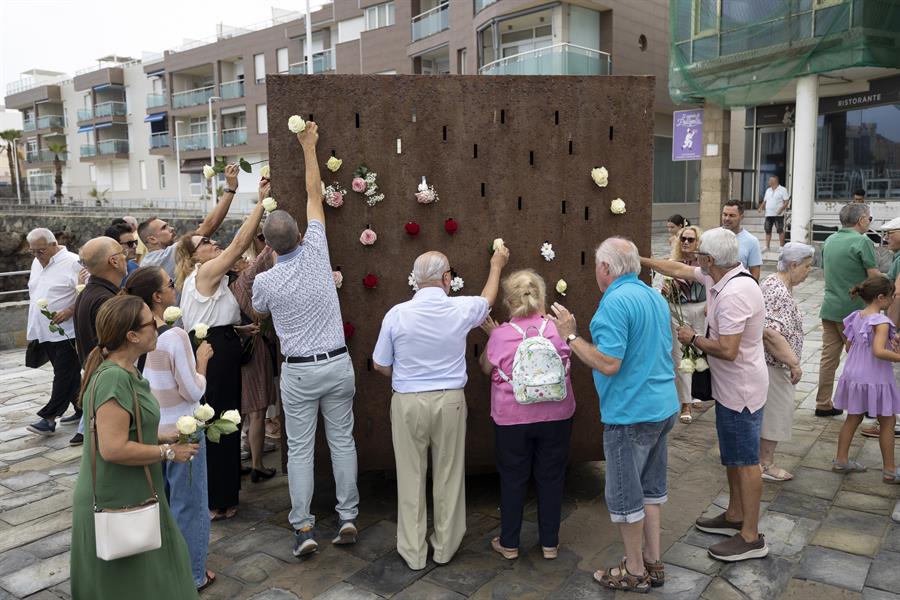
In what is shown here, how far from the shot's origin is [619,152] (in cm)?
486

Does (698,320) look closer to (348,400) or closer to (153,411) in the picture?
(348,400)

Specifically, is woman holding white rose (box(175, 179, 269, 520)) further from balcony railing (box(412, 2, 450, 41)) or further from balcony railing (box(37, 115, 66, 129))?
balcony railing (box(37, 115, 66, 129))

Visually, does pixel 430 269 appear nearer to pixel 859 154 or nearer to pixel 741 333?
pixel 741 333

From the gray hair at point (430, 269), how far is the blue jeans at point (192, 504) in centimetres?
151

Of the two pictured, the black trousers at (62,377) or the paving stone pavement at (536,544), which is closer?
the paving stone pavement at (536,544)

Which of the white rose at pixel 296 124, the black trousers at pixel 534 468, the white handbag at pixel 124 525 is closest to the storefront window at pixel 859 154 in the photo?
the black trousers at pixel 534 468

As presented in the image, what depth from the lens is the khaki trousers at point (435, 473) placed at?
159 inches

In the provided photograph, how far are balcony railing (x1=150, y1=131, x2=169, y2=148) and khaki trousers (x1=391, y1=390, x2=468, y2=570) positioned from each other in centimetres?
4844

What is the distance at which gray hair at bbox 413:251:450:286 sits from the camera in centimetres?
398

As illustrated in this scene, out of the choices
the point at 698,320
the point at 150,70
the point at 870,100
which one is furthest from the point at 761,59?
the point at 150,70

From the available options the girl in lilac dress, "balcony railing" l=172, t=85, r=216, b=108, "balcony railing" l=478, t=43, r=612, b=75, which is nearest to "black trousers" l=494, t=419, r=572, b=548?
the girl in lilac dress

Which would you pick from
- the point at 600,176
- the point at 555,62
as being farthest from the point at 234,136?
the point at 600,176

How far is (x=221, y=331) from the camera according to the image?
469 cm

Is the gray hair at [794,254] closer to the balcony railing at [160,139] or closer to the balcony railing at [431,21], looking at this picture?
the balcony railing at [431,21]
